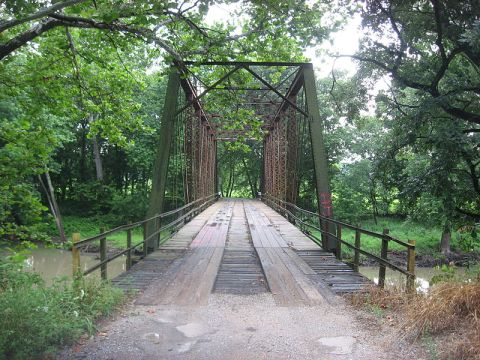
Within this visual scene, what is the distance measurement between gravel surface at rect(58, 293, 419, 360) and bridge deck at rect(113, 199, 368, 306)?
356mm

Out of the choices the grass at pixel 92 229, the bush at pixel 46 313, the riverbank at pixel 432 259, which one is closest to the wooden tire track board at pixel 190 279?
the bush at pixel 46 313

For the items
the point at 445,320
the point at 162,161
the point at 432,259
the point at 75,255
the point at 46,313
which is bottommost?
the point at 432,259

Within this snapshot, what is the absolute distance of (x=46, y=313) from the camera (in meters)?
3.71

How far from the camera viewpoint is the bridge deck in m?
5.52

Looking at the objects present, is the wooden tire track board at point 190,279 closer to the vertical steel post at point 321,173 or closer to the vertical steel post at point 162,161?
the vertical steel post at point 162,161

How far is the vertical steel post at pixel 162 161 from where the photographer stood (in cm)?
874

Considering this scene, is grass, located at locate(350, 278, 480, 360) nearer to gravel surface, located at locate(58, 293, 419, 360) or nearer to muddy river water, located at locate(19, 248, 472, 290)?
gravel surface, located at locate(58, 293, 419, 360)

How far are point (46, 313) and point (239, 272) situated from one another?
3608mm

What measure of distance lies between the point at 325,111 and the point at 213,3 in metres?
25.6

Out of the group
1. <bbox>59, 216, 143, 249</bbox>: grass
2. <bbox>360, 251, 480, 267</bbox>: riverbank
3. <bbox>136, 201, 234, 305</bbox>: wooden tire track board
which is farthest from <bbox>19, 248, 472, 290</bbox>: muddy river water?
→ <bbox>136, 201, 234, 305</bbox>: wooden tire track board

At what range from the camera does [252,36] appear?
26.8 feet

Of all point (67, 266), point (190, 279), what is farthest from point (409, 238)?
point (190, 279)

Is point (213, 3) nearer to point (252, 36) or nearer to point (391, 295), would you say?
point (252, 36)

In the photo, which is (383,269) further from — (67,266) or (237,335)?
(67,266)
